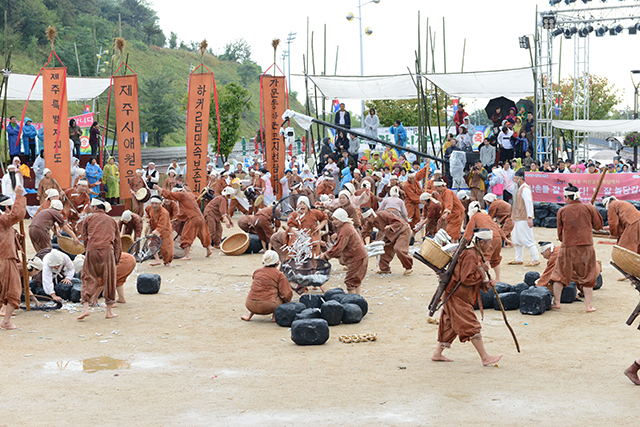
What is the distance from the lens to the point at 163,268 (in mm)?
13391

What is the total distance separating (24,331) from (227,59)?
75.9m

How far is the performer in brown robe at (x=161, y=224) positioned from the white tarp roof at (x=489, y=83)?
12.0 metres

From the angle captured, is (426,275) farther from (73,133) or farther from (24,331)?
(73,133)

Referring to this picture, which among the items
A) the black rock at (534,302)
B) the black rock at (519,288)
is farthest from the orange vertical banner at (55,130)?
the black rock at (534,302)

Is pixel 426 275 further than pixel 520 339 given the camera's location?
Yes

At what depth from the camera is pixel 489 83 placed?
73.0 ft

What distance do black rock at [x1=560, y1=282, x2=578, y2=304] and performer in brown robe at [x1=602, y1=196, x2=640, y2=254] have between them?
1.08m

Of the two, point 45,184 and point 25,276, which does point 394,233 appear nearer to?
point 25,276

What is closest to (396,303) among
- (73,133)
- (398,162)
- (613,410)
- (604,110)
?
(613,410)

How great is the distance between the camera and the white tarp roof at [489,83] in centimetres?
2189

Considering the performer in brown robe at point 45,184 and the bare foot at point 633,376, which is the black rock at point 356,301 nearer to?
the bare foot at point 633,376

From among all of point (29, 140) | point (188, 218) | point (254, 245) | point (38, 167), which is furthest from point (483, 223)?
point (29, 140)

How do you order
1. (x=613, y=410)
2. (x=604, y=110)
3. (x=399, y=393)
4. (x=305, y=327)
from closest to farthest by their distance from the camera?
(x=613, y=410) < (x=399, y=393) < (x=305, y=327) < (x=604, y=110)

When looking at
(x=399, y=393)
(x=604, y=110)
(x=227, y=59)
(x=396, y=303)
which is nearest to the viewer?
(x=399, y=393)
